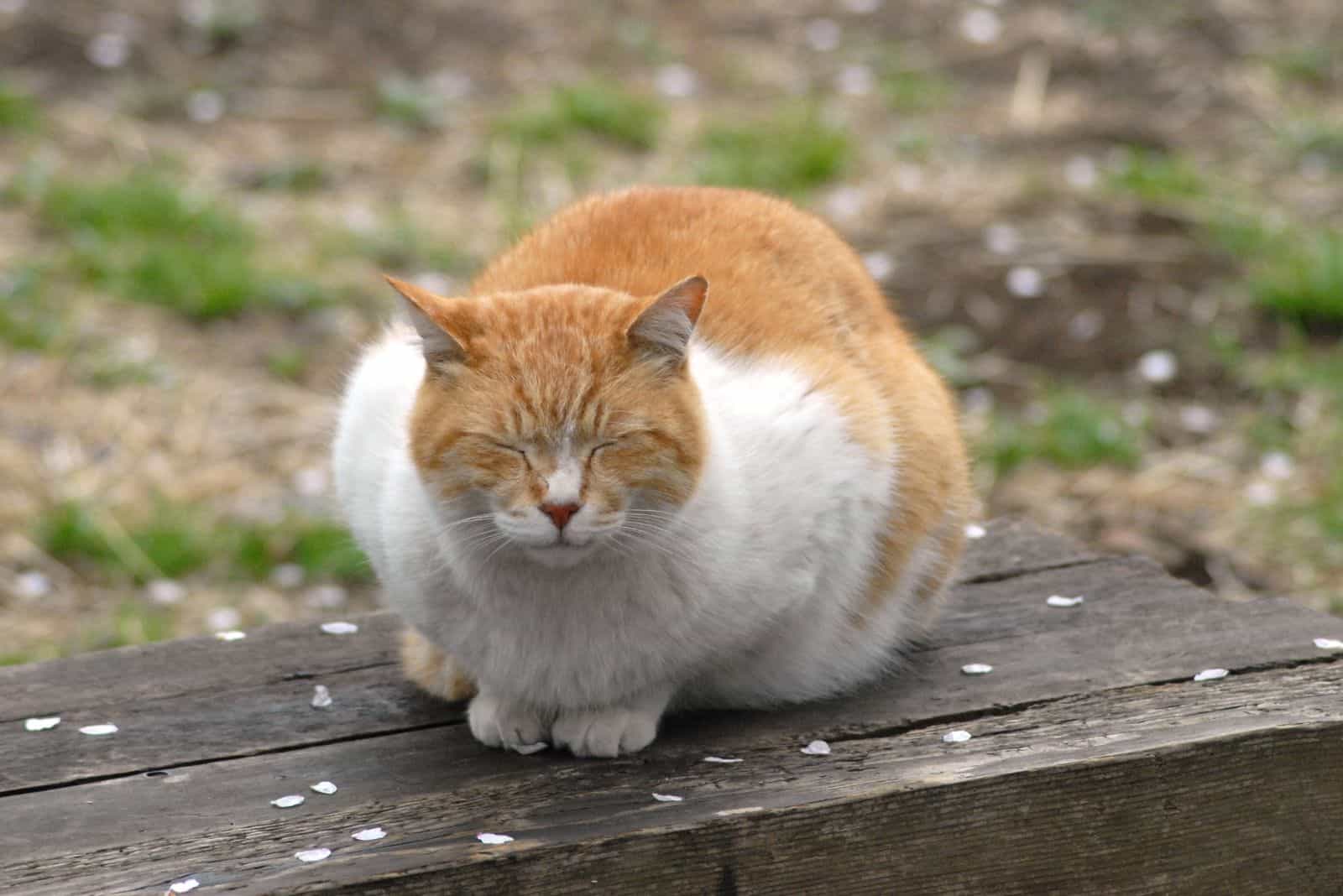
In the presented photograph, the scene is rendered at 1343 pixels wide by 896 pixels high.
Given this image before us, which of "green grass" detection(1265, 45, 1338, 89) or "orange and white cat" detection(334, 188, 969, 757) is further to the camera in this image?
"green grass" detection(1265, 45, 1338, 89)

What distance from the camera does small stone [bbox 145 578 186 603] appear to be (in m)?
3.76

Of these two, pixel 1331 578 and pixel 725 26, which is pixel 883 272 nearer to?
pixel 1331 578

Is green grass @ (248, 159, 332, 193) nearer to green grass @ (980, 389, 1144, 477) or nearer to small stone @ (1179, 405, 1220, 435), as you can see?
green grass @ (980, 389, 1144, 477)

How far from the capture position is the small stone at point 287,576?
3.88m

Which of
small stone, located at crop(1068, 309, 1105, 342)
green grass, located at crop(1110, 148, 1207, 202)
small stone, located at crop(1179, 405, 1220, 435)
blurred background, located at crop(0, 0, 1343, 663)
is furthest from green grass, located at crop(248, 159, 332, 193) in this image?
small stone, located at crop(1179, 405, 1220, 435)

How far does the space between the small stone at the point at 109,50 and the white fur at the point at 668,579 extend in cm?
441

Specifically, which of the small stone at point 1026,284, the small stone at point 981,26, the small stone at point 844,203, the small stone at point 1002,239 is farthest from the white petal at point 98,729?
the small stone at point 981,26

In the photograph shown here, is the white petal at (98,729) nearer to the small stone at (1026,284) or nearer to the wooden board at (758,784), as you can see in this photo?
the wooden board at (758,784)

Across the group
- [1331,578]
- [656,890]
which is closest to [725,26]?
[1331,578]

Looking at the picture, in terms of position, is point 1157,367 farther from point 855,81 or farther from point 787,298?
point 787,298

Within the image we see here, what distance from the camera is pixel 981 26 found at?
23.2 feet

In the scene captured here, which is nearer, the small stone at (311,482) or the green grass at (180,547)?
the green grass at (180,547)

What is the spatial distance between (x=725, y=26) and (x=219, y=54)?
7.04 feet

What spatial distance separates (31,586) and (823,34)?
14.6ft
